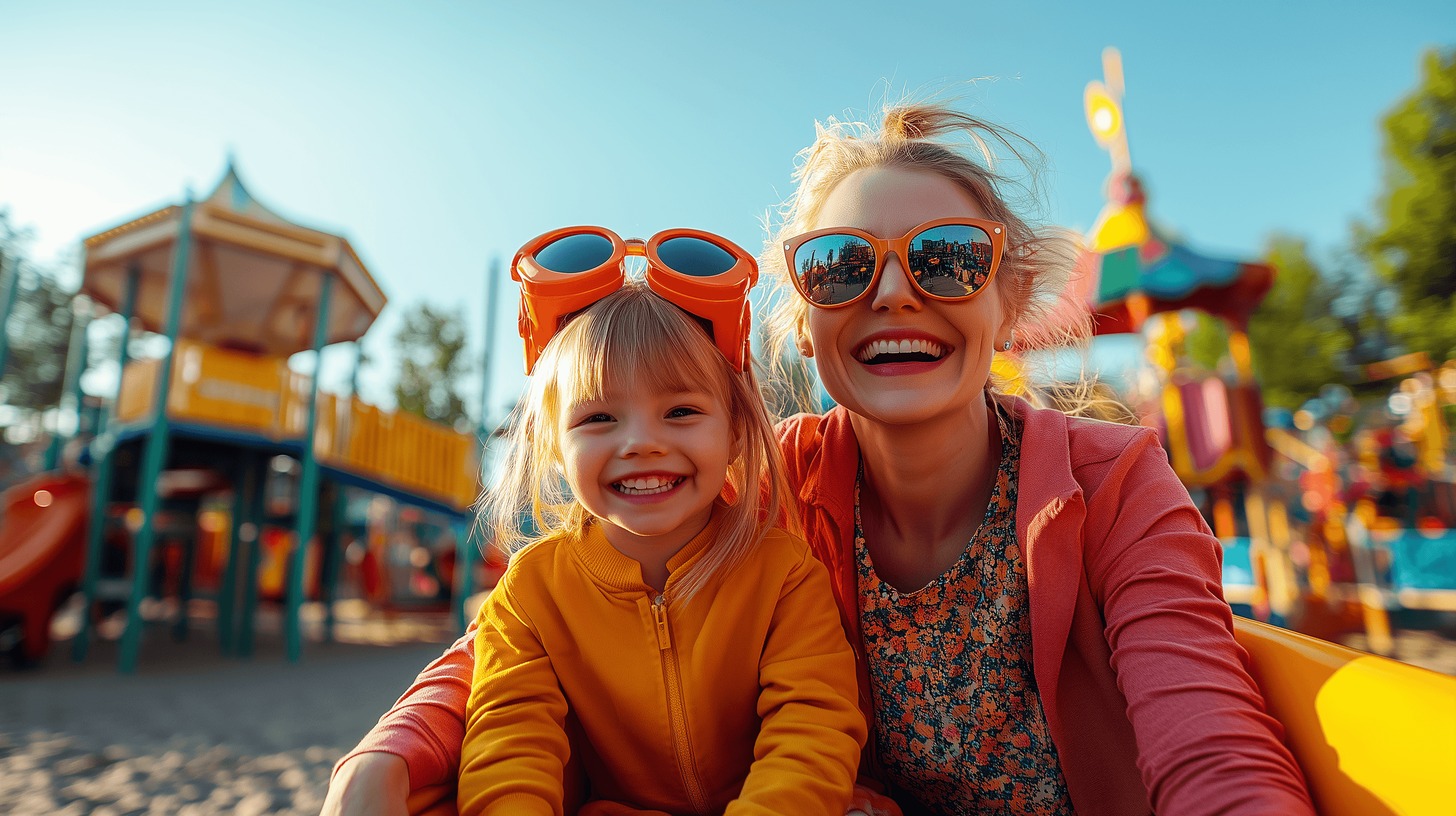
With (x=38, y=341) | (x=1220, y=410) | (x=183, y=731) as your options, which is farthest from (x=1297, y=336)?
(x=38, y=341)

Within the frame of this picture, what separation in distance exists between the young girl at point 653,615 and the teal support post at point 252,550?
9200mm

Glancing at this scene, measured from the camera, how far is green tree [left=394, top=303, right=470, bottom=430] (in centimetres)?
2275

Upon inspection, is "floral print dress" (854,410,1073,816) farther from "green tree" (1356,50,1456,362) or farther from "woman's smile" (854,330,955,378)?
"green tree" (1356,50,1456,362)

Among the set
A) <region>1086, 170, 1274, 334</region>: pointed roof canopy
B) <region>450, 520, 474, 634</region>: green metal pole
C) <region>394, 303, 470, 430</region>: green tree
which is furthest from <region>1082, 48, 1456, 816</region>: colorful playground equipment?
<region>394, 303, 470, 430</region>: green tree

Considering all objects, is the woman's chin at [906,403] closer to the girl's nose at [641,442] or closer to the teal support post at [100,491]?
the girl's nose at [641,442]

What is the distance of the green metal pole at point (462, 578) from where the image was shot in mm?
10555

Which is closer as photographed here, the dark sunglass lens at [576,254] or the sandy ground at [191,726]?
the dark sunglass lens at [576,254]

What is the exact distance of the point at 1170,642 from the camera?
112cm

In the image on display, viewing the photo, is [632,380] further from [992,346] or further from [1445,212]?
[1445,212]

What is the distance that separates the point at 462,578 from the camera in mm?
10844

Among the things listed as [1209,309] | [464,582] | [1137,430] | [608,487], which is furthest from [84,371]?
[1209,309]

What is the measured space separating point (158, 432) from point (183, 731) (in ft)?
13.8

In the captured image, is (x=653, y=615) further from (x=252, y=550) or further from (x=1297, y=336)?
(x=1297, y=336)

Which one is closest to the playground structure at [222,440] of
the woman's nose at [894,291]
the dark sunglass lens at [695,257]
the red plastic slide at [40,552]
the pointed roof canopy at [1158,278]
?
the red plastic slide at [40,552]
